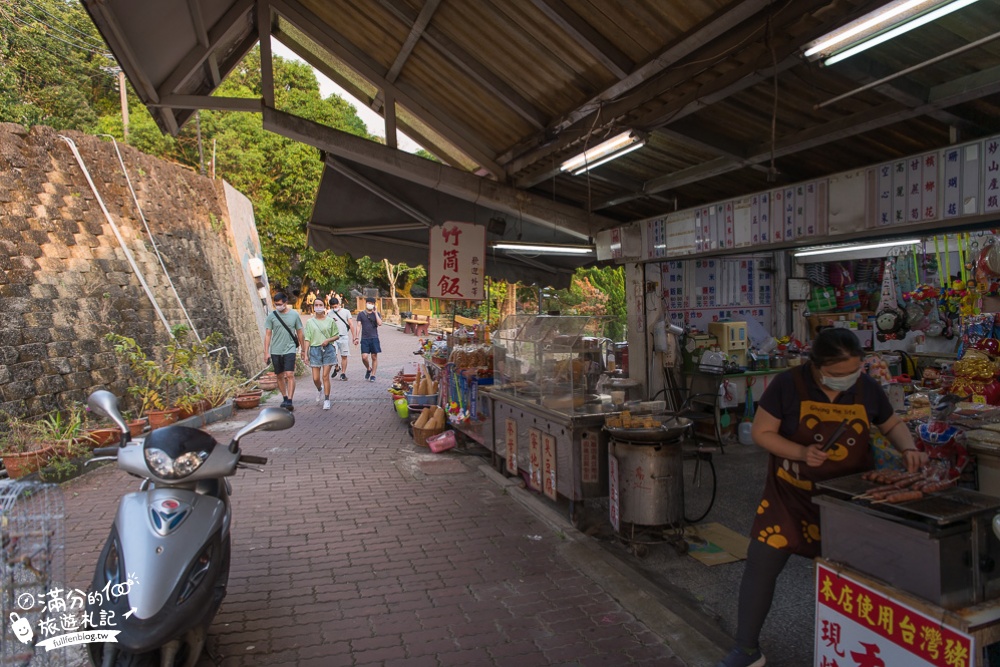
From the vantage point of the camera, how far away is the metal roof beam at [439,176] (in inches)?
240

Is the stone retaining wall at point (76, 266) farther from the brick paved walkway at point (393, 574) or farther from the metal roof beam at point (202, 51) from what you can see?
the metal roof beam at point (202, 51)

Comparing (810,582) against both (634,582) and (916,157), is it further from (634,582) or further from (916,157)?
(916,157)

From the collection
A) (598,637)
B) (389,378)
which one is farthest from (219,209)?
(598,637)

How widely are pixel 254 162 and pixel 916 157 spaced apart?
25.6 m

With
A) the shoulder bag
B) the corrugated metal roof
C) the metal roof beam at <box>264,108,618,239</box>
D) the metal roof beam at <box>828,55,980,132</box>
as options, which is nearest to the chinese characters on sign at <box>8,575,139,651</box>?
the corrugated metal roof

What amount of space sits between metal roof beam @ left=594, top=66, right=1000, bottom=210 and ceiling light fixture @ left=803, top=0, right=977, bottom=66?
104 centimetres

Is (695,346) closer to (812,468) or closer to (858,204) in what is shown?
(858,204)

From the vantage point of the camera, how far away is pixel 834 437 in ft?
9.31

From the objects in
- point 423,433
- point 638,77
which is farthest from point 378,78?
point 423,433

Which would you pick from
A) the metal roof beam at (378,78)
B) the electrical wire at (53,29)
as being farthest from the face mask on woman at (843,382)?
the electrical wire at (53,29)

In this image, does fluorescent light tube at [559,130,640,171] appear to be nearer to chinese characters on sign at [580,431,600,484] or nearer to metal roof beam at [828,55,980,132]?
metal roof beam at [828,55,980,132]

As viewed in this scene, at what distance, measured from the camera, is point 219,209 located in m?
16.5

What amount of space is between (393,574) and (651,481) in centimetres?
197

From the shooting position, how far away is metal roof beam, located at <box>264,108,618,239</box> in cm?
609
